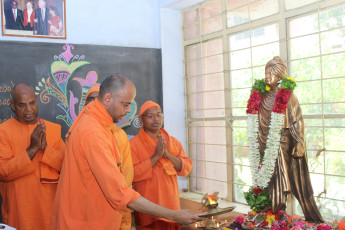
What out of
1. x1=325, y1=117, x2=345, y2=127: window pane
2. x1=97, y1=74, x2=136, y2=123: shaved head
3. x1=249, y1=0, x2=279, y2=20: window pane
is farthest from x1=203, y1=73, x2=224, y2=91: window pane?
x1=97, y1=74, x2=136, y2=123: shaved head

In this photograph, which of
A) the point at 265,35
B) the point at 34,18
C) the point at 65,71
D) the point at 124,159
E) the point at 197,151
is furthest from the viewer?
the point at 197,151

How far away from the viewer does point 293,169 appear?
3.50 meters

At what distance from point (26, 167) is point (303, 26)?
324cm

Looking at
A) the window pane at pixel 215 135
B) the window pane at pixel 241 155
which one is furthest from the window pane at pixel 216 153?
the window pane at pixel 241 155

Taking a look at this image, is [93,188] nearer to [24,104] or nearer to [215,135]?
[24,104]

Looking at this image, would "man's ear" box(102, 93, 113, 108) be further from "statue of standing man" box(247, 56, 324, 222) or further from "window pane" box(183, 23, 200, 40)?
"window pane" box(183, 23, 200, 40)

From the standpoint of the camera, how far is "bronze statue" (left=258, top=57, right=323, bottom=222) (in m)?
3.43

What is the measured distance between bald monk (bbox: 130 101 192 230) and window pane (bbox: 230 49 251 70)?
1370 mm

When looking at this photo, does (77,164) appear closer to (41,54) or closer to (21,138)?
(21,138)

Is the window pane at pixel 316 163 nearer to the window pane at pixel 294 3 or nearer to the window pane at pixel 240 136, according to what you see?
the window pane at pixel 240 136

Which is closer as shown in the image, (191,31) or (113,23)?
(113,23)

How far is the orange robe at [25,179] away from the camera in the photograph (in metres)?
3.79

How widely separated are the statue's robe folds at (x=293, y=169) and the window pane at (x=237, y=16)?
1.62 metres

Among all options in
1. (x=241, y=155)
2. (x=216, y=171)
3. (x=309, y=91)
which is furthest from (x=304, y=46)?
(x=216, y=171)
